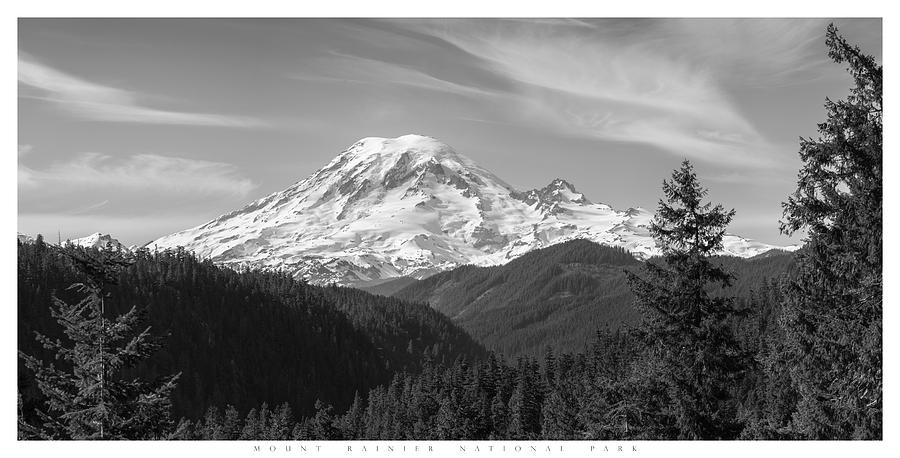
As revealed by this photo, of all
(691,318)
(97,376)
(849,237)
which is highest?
(849,237)

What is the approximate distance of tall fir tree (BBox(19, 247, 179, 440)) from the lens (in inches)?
713

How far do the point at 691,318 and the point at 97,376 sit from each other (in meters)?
15.9

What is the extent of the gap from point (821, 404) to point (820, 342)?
2297 mm

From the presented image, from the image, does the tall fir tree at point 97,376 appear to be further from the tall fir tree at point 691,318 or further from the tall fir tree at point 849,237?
the tall fir tree at point 849,237

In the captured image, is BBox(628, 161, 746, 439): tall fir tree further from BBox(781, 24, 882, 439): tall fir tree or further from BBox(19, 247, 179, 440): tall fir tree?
BBox(19, 247, 179, 440): tall fir tree

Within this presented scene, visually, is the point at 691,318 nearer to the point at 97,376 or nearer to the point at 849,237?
the point at 849,237

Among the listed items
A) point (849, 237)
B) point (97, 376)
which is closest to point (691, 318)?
point (849, 237)

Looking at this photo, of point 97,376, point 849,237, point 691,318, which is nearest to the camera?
point 849,237

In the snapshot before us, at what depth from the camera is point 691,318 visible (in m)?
20.6

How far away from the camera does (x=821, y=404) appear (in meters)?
17.7

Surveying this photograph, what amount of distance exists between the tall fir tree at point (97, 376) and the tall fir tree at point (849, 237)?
620 inches
